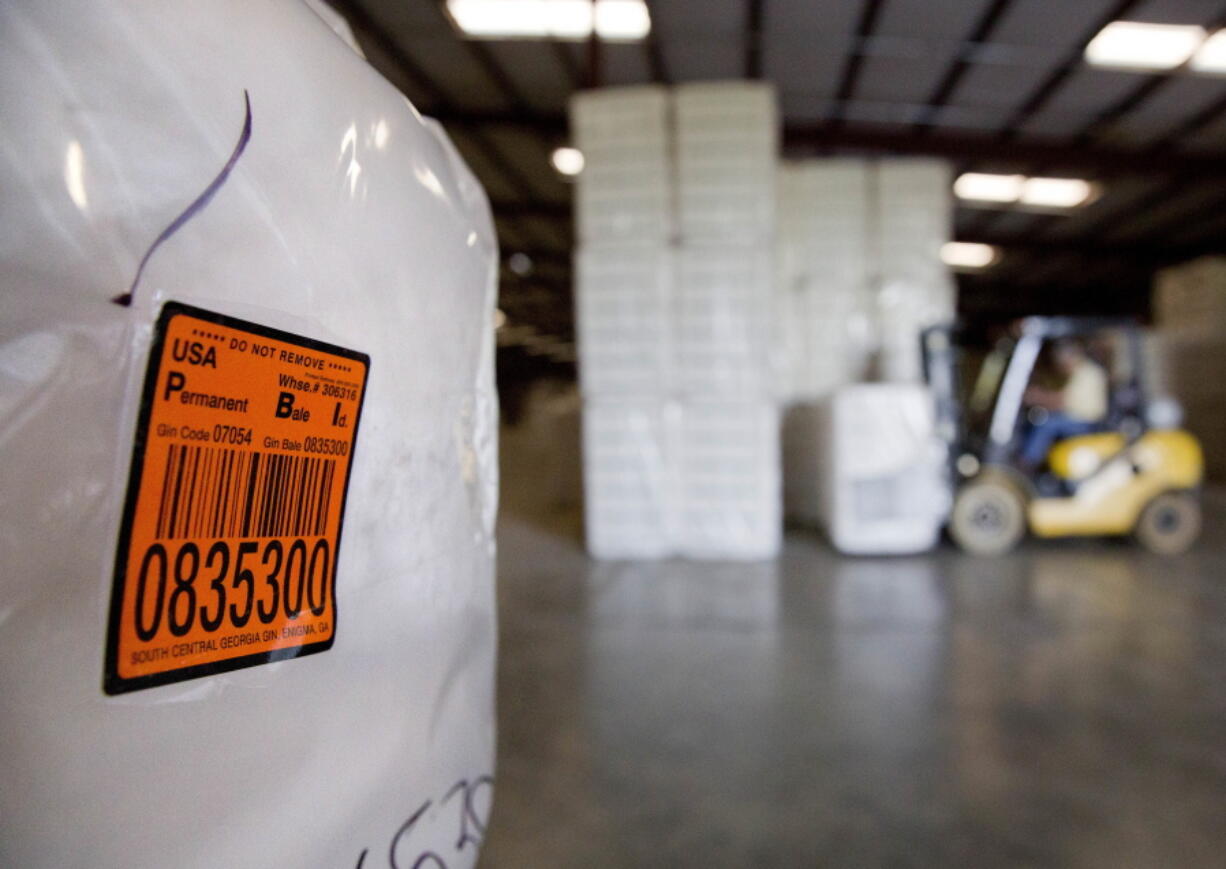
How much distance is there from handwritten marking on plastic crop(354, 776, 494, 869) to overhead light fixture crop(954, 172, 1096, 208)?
11553mm

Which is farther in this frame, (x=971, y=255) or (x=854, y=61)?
(x=971, y=255)

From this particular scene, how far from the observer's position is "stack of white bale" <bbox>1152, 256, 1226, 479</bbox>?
9.66 metres

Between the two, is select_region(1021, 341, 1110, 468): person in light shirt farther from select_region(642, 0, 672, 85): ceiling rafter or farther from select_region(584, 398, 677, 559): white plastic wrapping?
select_region(642, 0, 672, 85): ceiling rafter

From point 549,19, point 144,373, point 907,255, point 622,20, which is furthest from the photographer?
point 549,19

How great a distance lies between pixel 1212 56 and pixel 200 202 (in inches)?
363

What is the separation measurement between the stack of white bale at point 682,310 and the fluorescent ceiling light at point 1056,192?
7.98 meters

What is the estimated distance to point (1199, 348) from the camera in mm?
9891

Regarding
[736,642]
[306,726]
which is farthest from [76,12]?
[736,642]

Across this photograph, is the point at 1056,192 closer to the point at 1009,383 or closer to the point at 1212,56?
the point at 1212,56

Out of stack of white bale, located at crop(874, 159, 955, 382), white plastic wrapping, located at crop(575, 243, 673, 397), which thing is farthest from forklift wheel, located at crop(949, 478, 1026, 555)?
white plastic wrapping, located at crop(575, 243, 673, 397)

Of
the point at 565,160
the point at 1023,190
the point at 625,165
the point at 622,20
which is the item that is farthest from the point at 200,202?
the point at 1023,190

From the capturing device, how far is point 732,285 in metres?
4.93

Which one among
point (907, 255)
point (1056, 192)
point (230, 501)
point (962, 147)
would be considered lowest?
point (230, 501)

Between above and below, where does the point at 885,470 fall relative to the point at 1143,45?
below
